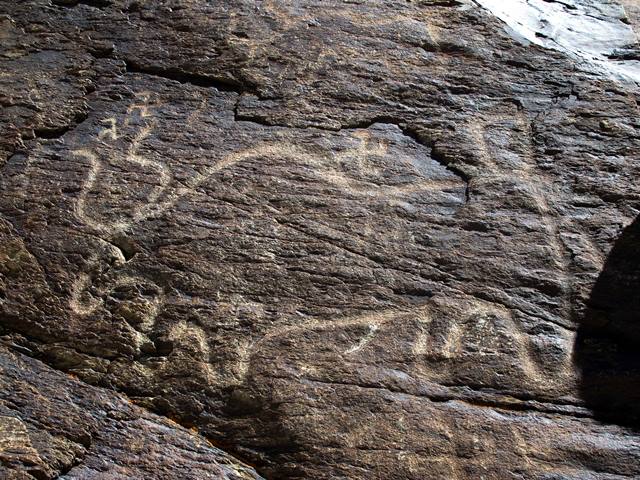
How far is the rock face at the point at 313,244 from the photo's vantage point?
8.37 feet

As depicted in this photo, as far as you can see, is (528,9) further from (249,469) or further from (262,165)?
(249,469)

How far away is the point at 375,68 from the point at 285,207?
0.77m

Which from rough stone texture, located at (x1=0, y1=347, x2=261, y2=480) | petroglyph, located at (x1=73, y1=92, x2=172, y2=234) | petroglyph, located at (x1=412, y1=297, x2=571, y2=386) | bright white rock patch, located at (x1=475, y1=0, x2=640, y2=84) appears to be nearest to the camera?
rough stone texture, located at (x1=0, y1=347, x2=261, y2=480)

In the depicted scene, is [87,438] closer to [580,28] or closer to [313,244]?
[313,244]

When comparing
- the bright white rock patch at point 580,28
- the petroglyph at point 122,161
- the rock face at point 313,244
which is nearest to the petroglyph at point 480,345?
the rock face at point 313,244

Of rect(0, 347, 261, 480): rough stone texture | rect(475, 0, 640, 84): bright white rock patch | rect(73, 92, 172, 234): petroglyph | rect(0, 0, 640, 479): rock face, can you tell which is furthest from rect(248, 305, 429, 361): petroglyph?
rect(475, 0, 640, 84): bright white rock patch

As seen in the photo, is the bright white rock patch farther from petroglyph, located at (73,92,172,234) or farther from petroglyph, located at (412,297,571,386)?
petroglyph, located at (73,92,172,234)

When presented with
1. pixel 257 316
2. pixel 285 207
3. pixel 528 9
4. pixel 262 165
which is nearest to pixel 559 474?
pixel 257 316

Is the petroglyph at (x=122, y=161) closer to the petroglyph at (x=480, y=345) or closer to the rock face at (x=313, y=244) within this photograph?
the rock face at (x=313, y=244)

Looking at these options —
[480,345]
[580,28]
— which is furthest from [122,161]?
[580,28]

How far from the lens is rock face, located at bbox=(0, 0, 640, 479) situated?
8.37ft

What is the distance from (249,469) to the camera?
8.31 feet

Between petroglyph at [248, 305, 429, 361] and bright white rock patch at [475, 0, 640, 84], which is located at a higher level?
bright white rock patch at [475, 0, 640, 84]

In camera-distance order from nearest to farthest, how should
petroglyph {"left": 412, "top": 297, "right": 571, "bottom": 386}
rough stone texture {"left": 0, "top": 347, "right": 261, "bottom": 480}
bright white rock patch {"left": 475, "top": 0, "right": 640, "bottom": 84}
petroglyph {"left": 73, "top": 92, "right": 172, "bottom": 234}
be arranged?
1. rough stone texture {"left": 0, "top": 347, "right": 261, "bottom": 480}
2. petroglyph {"left": 412, "top": 297, "right": 571, "bottom": 386}
3. petroglyph {"left": 73, "top": 92, "right": 172, "bottom": 234}
4. bright white rock patch {"left": 475, "top": 0, "right": 640, "bottom": 84}
